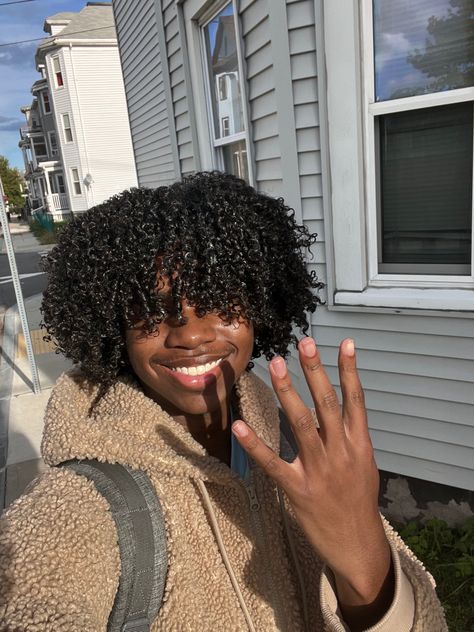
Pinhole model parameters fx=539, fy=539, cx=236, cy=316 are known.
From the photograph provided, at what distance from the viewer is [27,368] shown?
263 inches

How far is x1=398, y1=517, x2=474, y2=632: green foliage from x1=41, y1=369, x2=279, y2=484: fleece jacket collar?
7.09ft

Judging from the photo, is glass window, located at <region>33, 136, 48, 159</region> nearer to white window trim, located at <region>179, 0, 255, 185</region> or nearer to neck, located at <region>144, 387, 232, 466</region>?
white window trim, located at <region>179, 0, 255, 185</region>

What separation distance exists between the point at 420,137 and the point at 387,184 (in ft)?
0.87

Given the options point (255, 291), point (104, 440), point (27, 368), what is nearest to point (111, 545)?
point (104, 440)

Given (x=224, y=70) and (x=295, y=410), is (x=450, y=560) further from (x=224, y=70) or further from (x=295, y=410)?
(x=224, y=70)

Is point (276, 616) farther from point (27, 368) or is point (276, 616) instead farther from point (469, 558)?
point (27, 368)

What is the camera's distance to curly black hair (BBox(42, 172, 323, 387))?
3.67ft

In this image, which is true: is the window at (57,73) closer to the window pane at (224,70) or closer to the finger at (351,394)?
the window pane at (224,70)

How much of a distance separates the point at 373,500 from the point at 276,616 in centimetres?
35

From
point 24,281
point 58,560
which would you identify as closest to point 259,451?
point 58,560

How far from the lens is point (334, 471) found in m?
→ 0.87

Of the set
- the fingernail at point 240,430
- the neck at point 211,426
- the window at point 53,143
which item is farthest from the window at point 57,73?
the fingernail at point 240,430

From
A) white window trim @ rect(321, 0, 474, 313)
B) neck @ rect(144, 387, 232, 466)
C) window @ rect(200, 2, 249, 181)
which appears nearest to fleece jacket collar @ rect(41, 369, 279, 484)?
neck @ rect(144, 387, 232, 466)

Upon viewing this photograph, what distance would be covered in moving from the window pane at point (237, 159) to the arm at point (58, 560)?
318 cm
